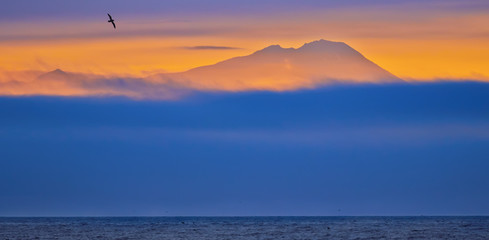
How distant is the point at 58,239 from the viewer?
123m

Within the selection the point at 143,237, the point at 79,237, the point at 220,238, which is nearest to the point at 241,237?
the point at 220,238

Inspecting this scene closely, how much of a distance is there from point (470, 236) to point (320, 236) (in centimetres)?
1807

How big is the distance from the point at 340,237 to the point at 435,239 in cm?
1361

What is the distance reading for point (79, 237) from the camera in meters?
128

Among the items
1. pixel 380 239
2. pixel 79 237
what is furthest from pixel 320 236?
pixel 79 237

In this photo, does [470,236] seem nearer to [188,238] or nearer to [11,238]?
[188,238]

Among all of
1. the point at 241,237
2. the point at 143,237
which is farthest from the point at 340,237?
the point at 143,237

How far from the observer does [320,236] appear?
128m

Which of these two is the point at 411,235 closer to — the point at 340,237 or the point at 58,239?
the point at 340,237

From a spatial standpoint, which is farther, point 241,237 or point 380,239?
point 241,237

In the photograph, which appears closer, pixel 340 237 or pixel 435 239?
pixel 435 239

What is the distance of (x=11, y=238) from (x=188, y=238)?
2085 centimetres

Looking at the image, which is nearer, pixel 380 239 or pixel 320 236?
pixel 380 239

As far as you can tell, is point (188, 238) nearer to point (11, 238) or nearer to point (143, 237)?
point (143, 237)
